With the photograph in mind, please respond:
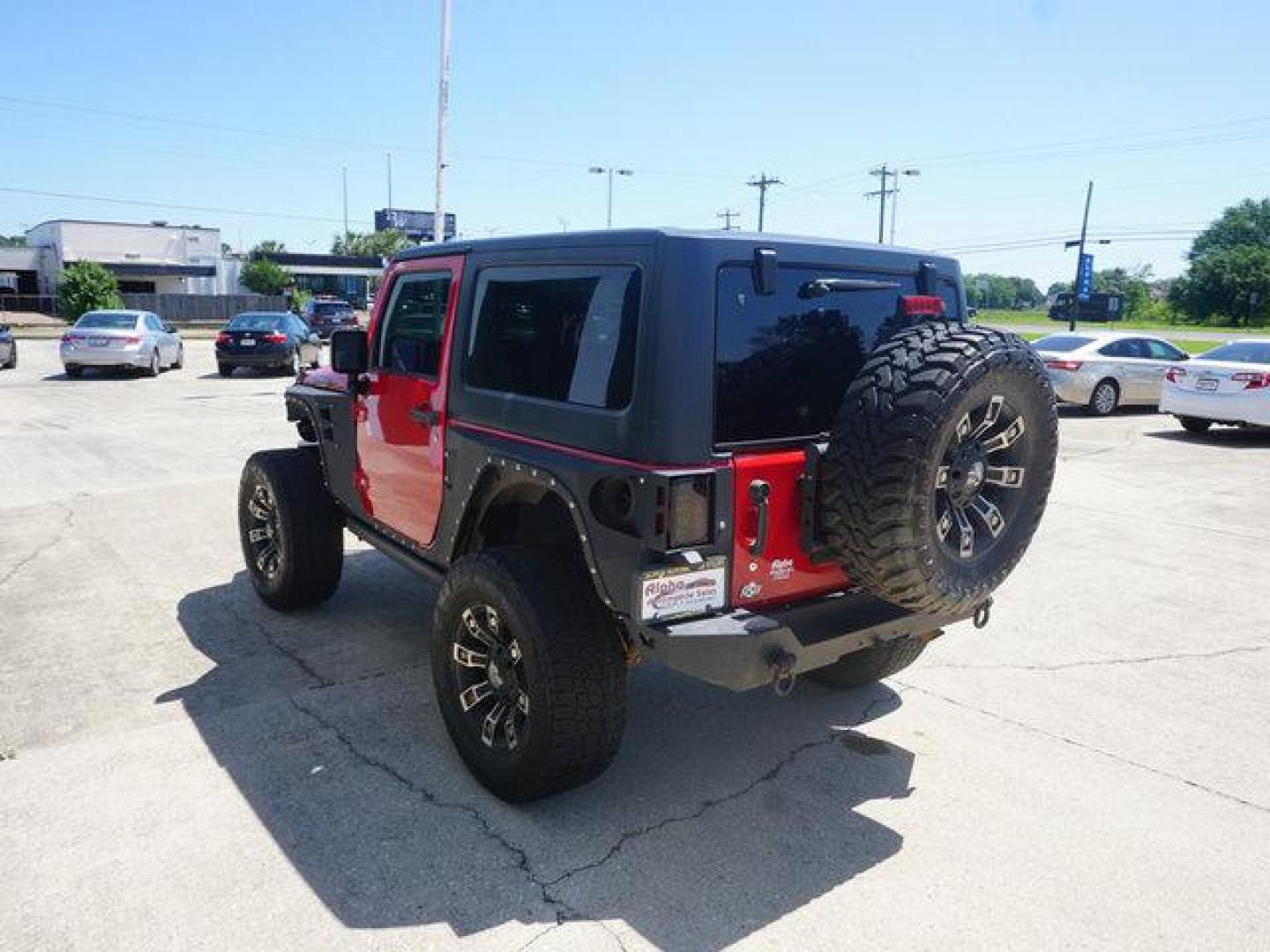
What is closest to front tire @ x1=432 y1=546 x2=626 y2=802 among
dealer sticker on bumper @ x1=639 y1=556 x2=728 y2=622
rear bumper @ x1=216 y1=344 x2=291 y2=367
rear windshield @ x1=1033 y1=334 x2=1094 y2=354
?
dealer sticker on bumper @ x1=639 y1=556 x2=728 y2=622

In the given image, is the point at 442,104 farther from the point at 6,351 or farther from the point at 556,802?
the point at 556,802

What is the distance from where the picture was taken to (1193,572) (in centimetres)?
654

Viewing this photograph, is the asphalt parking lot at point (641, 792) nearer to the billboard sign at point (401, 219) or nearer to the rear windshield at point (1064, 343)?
the rear windshield at point (1064, 343)

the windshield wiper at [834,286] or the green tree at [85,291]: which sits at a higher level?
the green tree at [85,291]

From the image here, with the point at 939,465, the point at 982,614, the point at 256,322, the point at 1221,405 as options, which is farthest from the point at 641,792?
the point at 256,322

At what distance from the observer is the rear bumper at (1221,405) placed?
1260 cm

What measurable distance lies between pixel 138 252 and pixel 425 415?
64.3m

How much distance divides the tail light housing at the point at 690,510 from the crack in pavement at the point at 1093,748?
2.13m

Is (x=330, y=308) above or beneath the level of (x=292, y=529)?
above

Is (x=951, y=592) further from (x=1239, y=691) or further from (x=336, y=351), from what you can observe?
(x=336, y=351)

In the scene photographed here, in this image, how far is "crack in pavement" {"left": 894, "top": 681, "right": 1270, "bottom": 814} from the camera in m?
3.51

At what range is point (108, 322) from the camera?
19.6 m

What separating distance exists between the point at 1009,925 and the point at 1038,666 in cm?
232

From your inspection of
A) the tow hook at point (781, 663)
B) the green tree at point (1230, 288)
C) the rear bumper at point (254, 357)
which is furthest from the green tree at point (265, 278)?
the green tree at point (1230, 288)
